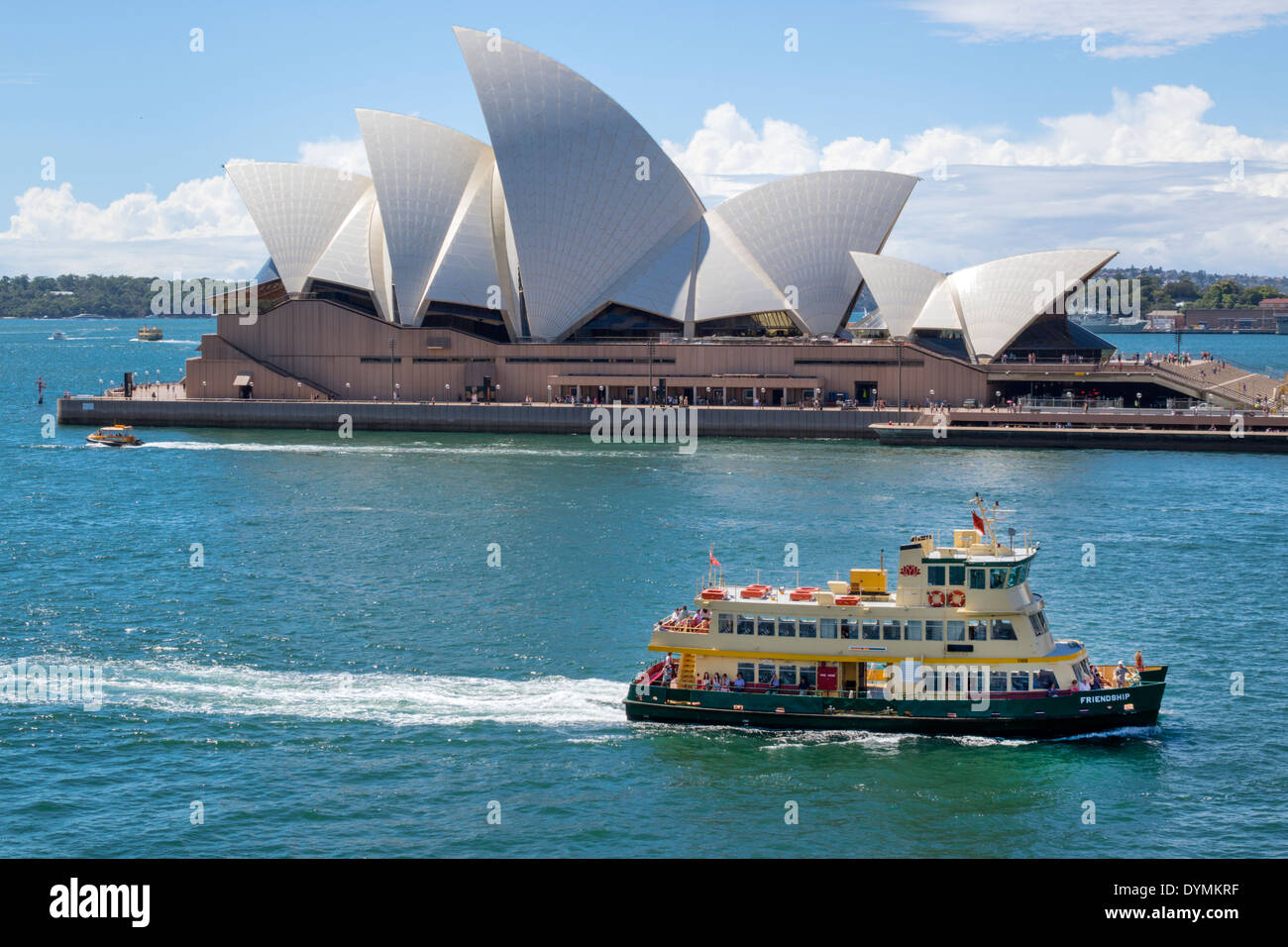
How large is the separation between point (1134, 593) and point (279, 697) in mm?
26212

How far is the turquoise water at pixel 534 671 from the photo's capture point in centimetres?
2531

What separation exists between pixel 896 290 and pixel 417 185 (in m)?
34.4

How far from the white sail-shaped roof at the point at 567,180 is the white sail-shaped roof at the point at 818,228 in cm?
551

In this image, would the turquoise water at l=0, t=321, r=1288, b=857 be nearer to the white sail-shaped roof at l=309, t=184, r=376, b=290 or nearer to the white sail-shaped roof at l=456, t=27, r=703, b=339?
the white sail-shaped roof at l=456, t=27, r=703, b=339

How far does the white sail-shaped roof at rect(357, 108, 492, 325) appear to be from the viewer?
93.2 metres

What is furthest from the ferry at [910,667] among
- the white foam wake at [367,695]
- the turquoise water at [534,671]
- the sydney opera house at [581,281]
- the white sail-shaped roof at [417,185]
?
the white sail-shaped roof at [417,185]

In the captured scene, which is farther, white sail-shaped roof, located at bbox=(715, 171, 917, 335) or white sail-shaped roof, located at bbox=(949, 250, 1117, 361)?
white sail-shaped roof, located at bbox=(715, 171, 917, 335)

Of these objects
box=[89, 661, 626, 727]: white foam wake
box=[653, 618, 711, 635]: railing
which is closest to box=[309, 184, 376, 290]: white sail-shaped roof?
box=[89, 661, 626, 727]: white foam wake

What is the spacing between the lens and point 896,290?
94.6 meters

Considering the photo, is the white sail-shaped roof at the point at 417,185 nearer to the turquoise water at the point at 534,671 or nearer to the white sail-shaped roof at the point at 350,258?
the white sail-shaped roof at the point at 350,258

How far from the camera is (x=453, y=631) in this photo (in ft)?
124

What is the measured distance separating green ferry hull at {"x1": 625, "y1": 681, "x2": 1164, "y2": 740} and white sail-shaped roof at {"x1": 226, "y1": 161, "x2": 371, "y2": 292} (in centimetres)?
7493

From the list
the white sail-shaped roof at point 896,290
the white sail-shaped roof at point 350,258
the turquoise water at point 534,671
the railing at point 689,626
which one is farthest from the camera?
the white sail-shaped roof at point 350,258
